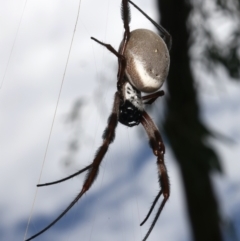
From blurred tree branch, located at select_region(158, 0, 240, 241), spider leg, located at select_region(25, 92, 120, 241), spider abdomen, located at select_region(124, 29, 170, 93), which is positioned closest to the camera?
spider abdomen, located at select_region(124, 29, 170, 93)

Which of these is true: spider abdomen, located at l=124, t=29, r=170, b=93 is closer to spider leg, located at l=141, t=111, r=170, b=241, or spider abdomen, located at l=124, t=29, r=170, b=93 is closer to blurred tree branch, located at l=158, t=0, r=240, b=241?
spider leg, located at l=141, t=111, r=170, b=241

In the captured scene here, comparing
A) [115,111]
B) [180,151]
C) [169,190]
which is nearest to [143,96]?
[115,111]

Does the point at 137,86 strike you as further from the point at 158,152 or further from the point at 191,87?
the point at 191,87

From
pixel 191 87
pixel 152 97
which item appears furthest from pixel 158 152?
pixel 191 87

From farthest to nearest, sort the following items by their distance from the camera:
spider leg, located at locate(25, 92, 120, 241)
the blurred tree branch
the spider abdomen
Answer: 1. the blurred tree branch
2. spider leg, located at locate(25, 92, 120, 241)
3. the spider abdomen

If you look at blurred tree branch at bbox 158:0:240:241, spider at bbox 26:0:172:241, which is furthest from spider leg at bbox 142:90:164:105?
blurred tree branch at bbox 158:0:240:241

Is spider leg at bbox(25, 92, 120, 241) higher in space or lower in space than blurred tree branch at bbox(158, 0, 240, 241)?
lower

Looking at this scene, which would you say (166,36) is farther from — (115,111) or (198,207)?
(198,207)
